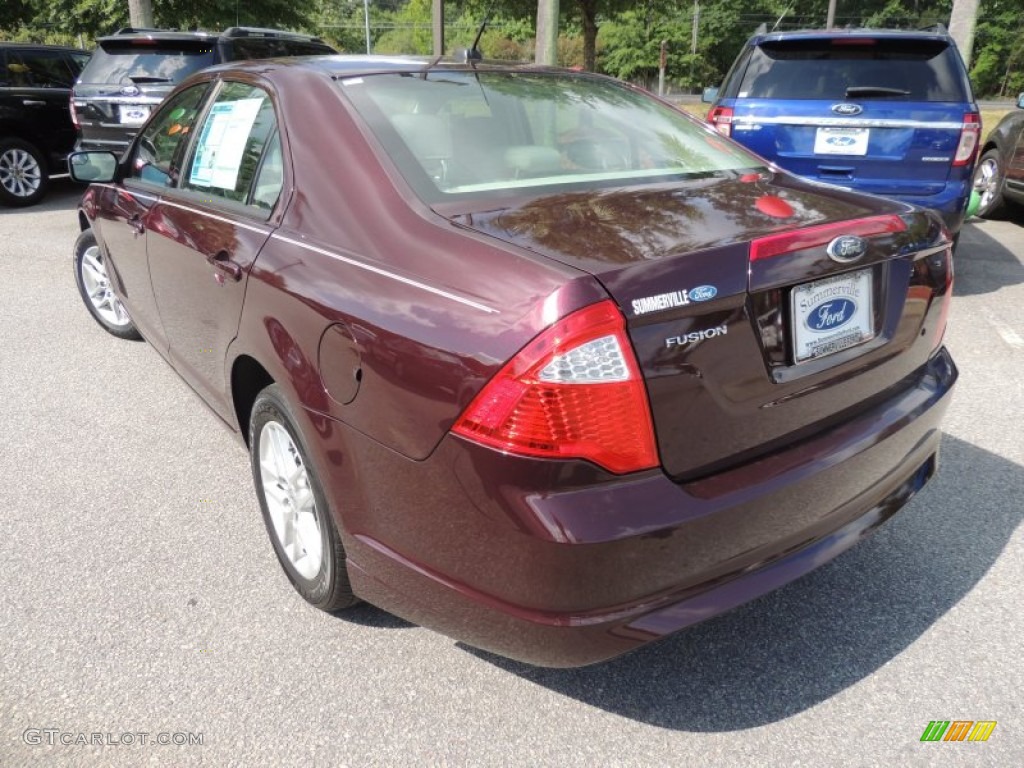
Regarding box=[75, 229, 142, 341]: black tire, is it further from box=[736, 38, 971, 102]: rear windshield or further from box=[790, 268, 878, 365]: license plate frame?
box=[736, 38, 971, 102]: rear windshield

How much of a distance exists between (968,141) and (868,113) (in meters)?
0.66

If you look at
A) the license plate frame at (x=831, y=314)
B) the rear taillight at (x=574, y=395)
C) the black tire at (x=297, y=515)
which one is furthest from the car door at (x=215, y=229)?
the license plate frame at (x=831, y=314)

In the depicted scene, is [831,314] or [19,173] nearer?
[831,314]

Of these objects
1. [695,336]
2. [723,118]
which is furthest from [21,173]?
[695,336]

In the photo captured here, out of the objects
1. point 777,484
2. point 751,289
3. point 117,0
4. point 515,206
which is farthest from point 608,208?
point 117,0

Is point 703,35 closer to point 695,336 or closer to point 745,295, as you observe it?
point 745,295

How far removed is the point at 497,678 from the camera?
7.47 ft

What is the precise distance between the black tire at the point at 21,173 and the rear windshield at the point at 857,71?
8.54 metres

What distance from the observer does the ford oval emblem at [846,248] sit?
1949 mm

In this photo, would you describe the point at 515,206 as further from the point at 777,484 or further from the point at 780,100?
the point at 780,100

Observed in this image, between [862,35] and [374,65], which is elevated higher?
[862,35]

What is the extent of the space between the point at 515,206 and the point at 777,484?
0.96 m

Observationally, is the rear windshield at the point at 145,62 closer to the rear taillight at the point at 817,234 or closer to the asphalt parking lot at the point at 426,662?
the asphalt parking lot at the point at 426,662

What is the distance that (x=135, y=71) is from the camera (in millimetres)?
8328
